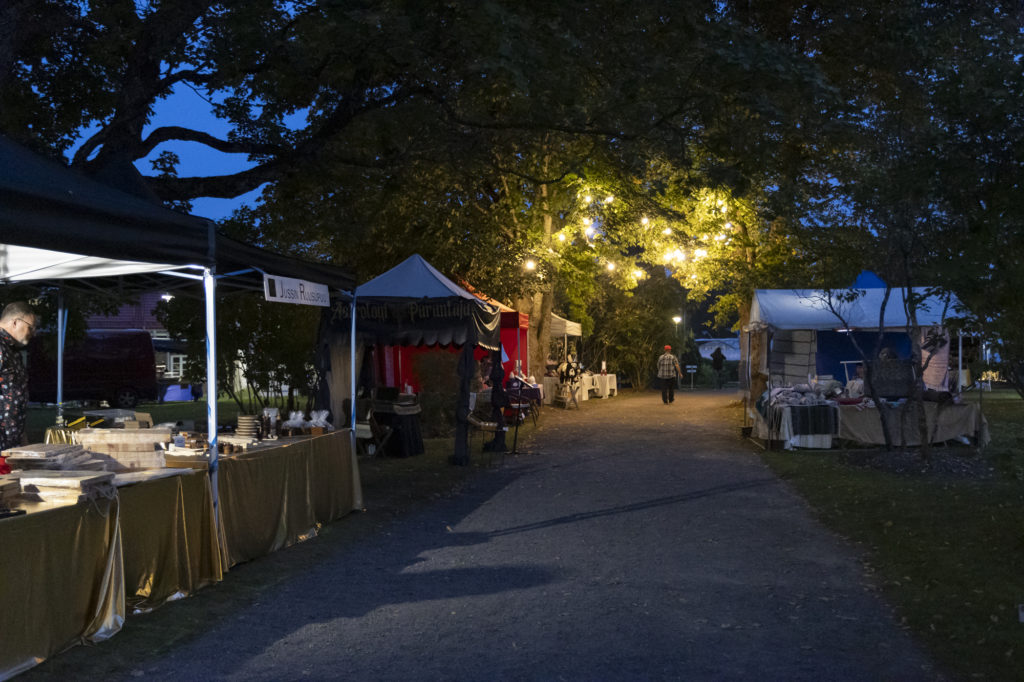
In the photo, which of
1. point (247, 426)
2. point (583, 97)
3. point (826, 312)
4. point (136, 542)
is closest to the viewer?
point (136, 542)

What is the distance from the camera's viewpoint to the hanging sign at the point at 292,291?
7.63 meters

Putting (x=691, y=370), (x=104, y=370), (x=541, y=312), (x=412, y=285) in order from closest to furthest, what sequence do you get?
1. (x=412, y=285)
2. (x=541, y=312)
3. (x=104, y=370)
4. (x=691, y=370)

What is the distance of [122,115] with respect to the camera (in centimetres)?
1066

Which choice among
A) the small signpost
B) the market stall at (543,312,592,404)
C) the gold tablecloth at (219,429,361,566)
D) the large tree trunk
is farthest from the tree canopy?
the small signpost

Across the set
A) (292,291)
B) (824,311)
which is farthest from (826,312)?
(292,291)

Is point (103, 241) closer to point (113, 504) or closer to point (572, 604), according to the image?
point (113, 504)

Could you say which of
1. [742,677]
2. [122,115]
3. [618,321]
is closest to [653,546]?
[742,677]

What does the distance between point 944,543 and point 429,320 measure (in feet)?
26.3

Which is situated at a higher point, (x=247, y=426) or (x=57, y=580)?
(x=247, y=426)

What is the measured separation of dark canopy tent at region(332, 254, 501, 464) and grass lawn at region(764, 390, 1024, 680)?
183 inches

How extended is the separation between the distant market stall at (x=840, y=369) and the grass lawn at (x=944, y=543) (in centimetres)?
131

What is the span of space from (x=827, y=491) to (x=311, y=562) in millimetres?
6536

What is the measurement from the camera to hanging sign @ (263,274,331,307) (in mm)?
7632

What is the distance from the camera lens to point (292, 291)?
26.4 ft
